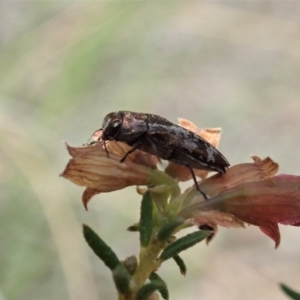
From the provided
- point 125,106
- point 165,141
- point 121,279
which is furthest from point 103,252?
point 125,106

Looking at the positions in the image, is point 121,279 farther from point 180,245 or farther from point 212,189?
point 212,189

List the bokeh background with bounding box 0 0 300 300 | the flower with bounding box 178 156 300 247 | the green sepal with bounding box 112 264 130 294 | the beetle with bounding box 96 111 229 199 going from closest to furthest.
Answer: the green sepal with bounding box 112 264 130 294
the flower with bounding box 178 156 300 247
the beetle with bounding box 96 111 229 199
the bokeh background with bounding box 0 0 300 300

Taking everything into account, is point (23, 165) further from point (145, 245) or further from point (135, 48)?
point (145, 245)

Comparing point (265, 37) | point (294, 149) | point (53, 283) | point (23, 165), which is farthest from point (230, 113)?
point (53, 283)

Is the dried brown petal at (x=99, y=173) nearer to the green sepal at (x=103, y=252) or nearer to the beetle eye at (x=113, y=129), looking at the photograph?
the beetle eye at (x=113, y=129)

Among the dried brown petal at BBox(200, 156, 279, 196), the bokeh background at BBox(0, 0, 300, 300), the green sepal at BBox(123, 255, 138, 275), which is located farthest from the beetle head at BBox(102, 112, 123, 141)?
the bokeh background at BBox(0, 0, 300, 300)

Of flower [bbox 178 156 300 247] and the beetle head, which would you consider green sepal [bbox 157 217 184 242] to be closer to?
flower [bbox 178 156 300 247]
